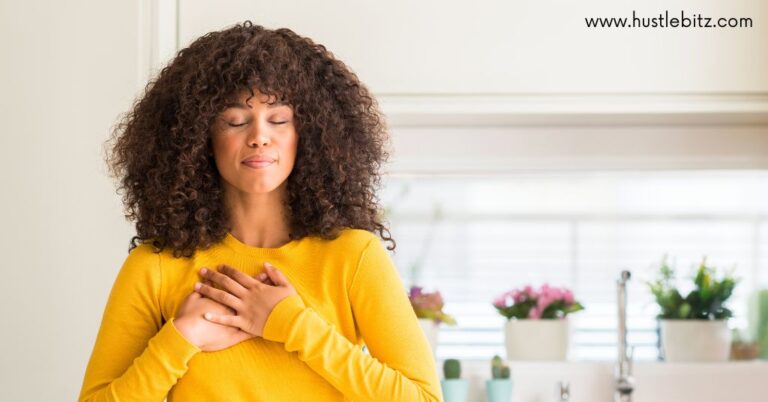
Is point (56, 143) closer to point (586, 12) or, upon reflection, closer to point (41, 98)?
point (41, 98)

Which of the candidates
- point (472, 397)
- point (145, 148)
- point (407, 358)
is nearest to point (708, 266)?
point (472, 397)

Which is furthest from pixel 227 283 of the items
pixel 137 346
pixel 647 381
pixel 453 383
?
pixel 647 381

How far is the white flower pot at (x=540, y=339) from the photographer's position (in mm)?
Answer: 2383

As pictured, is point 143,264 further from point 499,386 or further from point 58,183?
point 499,386

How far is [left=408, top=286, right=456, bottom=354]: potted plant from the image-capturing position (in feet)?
7.85

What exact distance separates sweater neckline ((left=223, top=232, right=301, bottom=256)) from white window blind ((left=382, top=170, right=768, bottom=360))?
111cm

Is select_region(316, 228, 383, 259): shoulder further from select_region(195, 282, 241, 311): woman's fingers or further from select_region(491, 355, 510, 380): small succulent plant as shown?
select_region(491, 355, 510, 380): small succulent plant

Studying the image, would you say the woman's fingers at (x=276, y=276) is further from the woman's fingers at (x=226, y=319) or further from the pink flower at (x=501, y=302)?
the pink flower at (x=501, y=302)

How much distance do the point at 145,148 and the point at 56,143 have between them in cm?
80

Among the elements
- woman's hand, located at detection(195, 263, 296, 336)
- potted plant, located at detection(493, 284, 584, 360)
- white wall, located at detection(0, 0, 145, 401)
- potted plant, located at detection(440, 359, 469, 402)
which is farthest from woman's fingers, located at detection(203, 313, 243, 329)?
potted plant, located at detection(493, 284, 584, 360)

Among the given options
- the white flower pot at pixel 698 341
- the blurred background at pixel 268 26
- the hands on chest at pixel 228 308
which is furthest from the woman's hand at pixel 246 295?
the white flower pot at pixel 698 341

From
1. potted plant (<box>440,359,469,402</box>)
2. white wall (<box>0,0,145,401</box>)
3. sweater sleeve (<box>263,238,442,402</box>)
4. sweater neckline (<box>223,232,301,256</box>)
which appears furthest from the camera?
potted plant (<box>440,359,469,402</box>)

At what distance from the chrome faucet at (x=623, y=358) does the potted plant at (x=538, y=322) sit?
0.32 ft

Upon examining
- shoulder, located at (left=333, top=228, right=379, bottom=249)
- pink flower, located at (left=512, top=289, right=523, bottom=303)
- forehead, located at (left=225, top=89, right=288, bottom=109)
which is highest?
forehead, located at (left=225, top=89, right=288, bottom=109)
